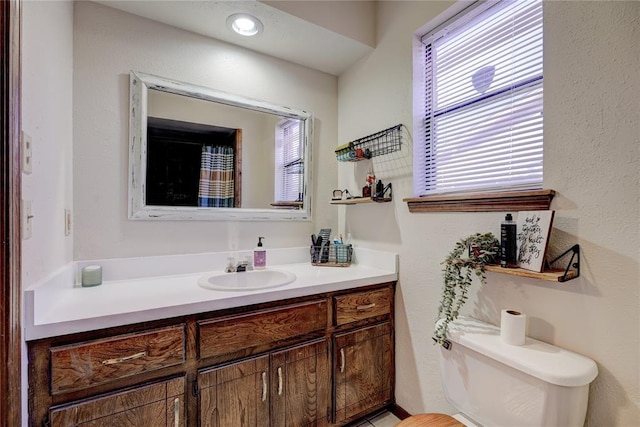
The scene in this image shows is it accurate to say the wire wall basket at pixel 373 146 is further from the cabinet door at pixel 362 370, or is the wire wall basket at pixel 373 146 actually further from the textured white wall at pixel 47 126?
the textured white wall at pixel 47 126

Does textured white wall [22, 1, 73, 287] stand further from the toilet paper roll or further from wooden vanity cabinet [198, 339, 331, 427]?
the toilet paper roll

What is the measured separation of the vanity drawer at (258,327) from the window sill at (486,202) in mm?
740

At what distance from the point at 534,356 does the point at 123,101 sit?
7.17ft

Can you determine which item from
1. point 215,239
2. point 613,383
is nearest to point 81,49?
point 215,239

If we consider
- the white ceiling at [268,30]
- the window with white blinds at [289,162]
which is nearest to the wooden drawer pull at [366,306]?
the window with white blinds at [289,162]

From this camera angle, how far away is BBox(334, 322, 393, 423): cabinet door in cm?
152

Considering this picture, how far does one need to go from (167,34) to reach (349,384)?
7.33ft

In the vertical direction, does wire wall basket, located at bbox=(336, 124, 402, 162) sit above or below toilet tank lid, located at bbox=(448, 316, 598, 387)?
above

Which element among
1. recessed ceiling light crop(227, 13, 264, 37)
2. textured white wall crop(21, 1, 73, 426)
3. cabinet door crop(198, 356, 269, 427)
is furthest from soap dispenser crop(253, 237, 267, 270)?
recessed ceiling light crop(227, 13, 264, 37)

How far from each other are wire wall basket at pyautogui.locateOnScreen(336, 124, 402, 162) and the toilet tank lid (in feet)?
3.49

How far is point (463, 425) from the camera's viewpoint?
108 centimetres

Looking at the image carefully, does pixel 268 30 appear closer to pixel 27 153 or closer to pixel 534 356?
pixel 27 153

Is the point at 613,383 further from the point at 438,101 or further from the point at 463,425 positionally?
the point at 438,101

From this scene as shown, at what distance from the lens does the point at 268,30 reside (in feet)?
5.59
